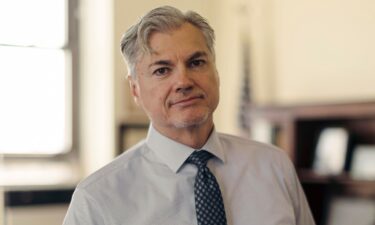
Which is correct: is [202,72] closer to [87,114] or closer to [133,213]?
[133,213]

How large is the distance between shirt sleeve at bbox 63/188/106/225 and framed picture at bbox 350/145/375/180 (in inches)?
80.1

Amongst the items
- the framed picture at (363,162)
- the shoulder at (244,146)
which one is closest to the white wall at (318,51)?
the framed picture at (363,162)

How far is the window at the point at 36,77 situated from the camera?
4348 millimetres

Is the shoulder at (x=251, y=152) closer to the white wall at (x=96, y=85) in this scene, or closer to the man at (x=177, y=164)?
the man at (x=177, y=164)

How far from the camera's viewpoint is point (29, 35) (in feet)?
14.6

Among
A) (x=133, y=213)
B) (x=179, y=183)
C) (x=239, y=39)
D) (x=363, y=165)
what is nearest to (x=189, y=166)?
→ (x=179, y=183)

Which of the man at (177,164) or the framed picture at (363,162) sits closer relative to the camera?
the man at (177,164)

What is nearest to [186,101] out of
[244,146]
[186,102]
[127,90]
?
[186,102]

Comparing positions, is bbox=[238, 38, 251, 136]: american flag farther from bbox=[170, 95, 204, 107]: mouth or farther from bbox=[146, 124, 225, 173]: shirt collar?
bbox=[170, 95, 204, 107]: mouth

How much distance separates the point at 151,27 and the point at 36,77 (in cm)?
303

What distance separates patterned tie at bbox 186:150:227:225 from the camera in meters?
1.57

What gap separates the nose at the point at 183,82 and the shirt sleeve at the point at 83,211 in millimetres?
353

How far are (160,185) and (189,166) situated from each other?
0.10m

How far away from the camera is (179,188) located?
1.62 meters
